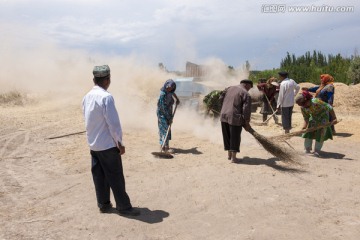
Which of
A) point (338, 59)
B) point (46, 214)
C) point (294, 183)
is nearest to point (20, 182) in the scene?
point (46, 214)

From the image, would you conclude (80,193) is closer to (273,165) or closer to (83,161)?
(83,161)

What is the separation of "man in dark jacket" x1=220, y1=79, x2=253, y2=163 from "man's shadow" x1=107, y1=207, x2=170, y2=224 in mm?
2562

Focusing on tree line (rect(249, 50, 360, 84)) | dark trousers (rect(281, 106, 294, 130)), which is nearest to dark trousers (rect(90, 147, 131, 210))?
dark trousers (rect(281, 106, 294, 130))

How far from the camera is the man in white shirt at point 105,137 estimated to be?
4023 millimetres

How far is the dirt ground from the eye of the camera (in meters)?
3.95

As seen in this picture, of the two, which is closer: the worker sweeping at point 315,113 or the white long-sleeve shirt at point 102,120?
the white long-sleeve shirt at point 102,120

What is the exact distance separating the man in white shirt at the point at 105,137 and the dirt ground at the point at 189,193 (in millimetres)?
382

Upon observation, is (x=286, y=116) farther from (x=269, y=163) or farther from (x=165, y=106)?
(x=165, y=106)

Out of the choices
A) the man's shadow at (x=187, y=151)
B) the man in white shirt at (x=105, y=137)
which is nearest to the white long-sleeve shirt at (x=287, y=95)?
the man's shadow at (x=187, y=151)

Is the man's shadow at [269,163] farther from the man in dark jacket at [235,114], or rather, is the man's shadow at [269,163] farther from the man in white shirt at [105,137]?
the man in white shirt at [105,137]

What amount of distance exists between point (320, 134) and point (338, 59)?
2725cm

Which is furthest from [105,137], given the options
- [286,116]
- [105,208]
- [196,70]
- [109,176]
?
[196,70]

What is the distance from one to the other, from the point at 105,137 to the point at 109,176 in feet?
1.59

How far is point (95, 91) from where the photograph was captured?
13.5 ft
